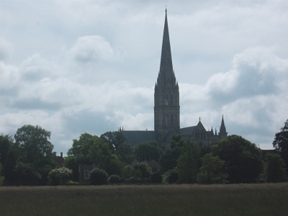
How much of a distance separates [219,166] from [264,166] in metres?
9.93

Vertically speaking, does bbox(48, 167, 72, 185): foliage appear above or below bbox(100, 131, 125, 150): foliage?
below

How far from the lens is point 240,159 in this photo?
84.4 m

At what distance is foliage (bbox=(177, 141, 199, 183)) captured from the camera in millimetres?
87188

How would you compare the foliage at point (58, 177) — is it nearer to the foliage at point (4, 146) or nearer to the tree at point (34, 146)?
the tree at point (34, 146)

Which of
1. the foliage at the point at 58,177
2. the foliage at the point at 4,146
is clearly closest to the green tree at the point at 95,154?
the foliage at the point at 4,146

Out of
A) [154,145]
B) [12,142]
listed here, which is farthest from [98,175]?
A: [154,145]

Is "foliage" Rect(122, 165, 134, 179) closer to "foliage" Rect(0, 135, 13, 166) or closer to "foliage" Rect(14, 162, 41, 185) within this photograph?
"foliage" Rect(14, 162, 41, 185)

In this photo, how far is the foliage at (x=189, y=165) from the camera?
8719 centimetres

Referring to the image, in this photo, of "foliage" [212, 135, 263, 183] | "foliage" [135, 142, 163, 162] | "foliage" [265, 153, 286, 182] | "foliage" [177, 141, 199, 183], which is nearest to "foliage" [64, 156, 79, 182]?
"foliage" [177, 141, 199, 183]

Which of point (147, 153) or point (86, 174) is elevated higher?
point (147, 153)

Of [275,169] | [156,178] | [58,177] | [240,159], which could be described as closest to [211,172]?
[240,159]

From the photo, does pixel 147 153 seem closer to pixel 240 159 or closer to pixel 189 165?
pixel 189 165

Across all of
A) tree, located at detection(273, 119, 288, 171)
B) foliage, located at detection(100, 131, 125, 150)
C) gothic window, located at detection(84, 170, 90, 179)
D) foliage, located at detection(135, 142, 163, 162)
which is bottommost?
gothic window, located at detection(84, 170, 90, 179)

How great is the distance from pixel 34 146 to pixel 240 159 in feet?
131
